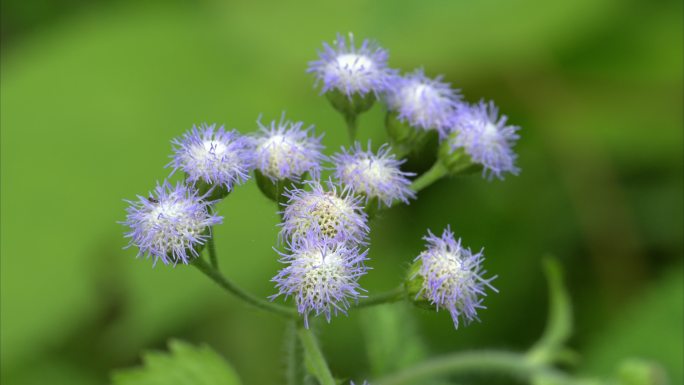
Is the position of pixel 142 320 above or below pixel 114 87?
below

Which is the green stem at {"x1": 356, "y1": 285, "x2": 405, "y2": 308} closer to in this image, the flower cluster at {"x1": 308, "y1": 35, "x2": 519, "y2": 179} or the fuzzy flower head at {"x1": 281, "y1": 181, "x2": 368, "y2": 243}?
the fuzzy flower head at {"x1": 281, "y1": 181, "x2": 368, "y2": 243}

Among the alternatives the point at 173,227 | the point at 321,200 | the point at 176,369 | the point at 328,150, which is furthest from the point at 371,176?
the point at 328,150

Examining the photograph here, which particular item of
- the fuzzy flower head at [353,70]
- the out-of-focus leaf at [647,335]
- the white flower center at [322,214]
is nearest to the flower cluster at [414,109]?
the fuzzy flower head at [353,70]

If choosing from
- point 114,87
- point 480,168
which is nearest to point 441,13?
point 114,87

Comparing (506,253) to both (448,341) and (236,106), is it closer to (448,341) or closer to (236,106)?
(448,341)

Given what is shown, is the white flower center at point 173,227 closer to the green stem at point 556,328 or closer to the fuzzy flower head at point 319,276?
the fuzzy flower head at point 319,276

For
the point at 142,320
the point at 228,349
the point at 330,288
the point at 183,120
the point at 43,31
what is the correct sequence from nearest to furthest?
the point at 330,288 < the point at 142,320 < the point at 228,349 < the point at 183,120 < the point at 43,31
